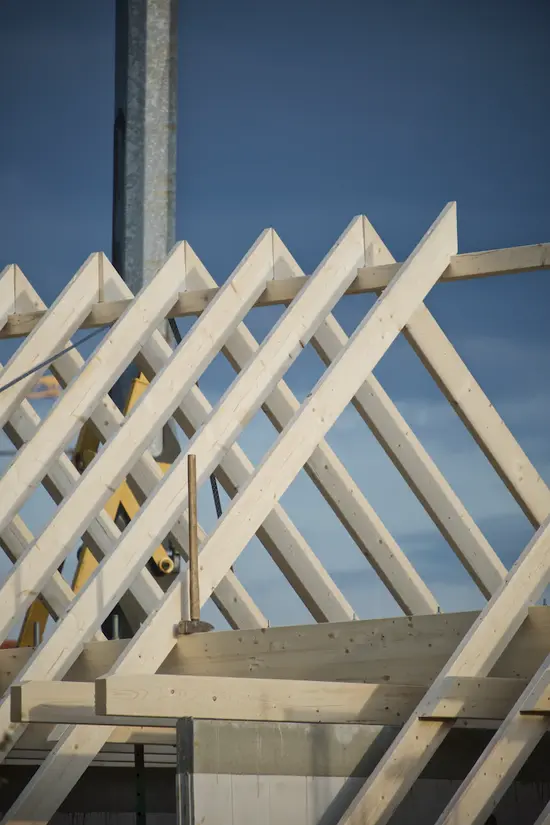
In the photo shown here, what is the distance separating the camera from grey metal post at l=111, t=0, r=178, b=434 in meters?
12.6

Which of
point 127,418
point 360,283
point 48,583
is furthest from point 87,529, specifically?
point 360,283

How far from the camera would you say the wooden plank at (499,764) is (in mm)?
7117

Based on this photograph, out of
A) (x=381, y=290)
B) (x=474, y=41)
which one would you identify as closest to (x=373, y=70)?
(x=474, y=41)

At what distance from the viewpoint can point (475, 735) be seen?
8719mm

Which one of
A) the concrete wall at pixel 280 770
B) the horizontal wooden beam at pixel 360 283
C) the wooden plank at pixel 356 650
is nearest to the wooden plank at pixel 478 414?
the horizontal wooden beam at pixel 360 283

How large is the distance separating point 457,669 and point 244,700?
103cm

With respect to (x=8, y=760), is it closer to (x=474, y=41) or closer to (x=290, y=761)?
(x=290, y=761)

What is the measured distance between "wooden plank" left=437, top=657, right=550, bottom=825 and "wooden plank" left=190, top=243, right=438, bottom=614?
11.8 ft

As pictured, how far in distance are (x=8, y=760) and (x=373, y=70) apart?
22.8 meters

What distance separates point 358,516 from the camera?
10.9 meters

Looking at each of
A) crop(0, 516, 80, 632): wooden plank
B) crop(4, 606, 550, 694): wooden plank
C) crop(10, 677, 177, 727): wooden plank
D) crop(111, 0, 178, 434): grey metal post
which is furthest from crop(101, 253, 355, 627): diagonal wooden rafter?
crop(10, 677, 177, 727): wooden plank

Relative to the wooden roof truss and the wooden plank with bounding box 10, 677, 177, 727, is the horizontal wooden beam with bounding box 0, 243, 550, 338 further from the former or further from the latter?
the wooden plank with bounding box 10, 677, 177, 727

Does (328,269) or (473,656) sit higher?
(328,269)

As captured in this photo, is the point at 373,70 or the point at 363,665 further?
the point at 373,70
